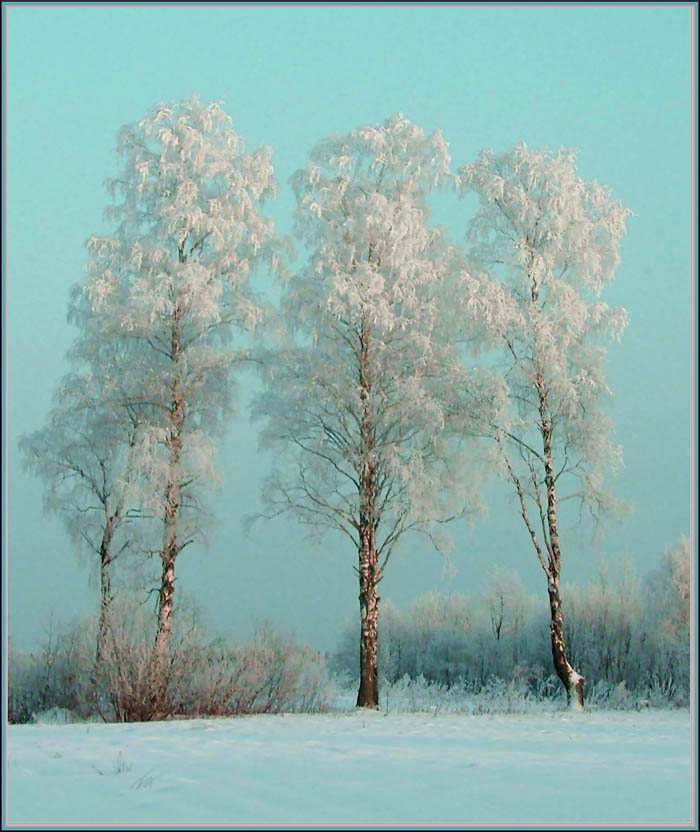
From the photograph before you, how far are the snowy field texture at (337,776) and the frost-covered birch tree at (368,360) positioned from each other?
663 cm

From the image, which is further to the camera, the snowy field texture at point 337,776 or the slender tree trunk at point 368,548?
the slender tree trunk at point 368,548

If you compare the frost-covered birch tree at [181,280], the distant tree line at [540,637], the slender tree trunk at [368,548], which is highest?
the frost-covered birch tree at [181,280]

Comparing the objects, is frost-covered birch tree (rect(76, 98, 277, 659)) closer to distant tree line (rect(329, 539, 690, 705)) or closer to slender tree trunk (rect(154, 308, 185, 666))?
slender tree trunk (rect(154, 308, 185, 666))

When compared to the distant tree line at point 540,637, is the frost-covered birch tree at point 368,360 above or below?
above

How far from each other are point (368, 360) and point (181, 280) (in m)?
4.18

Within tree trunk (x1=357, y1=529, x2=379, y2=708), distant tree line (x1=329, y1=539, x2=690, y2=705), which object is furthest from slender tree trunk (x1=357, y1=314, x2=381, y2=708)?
distant tree line (x1=329, y1=539, x2=690, y2=705)

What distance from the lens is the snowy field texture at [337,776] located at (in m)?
7.25

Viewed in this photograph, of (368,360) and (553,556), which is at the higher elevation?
(368,360)

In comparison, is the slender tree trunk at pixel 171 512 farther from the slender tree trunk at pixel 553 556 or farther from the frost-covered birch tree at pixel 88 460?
the slender tree trunk at pixel 553 556

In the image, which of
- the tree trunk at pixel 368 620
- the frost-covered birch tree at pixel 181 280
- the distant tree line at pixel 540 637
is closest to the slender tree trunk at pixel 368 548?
the tree trunk at pixel 368 620

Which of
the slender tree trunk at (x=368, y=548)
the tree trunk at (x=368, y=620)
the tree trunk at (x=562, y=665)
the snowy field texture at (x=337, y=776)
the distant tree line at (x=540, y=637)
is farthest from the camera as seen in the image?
the distant tree line at (x=540, y=637)

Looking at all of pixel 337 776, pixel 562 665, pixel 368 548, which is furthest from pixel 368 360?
pixel 337 776

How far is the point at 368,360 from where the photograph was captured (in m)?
20.2

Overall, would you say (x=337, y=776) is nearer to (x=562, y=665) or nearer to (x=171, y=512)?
(x=171, y=512)
